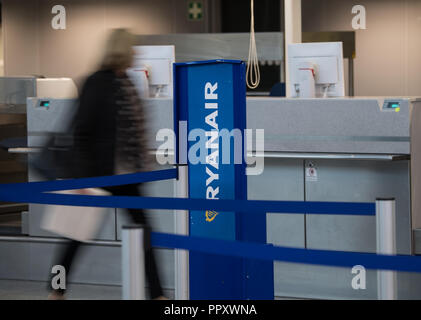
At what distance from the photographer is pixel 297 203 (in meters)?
2.79

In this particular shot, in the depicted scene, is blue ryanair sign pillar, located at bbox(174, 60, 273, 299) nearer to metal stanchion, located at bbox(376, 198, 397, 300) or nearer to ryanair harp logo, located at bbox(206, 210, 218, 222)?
ryanair harp logo, located at bbox(206, 210, 218, 222)

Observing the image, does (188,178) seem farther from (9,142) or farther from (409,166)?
(9,142)

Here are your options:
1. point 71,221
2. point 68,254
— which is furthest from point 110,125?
point 68,254

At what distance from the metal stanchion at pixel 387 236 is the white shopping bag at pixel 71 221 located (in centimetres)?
160

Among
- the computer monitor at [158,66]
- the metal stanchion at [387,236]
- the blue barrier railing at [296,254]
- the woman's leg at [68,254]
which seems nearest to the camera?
the blue barrier railing at [296,254]

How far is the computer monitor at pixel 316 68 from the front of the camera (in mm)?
5508

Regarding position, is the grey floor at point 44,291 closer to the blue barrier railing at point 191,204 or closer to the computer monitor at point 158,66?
the computer monitor at point 158,66

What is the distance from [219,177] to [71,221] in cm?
80

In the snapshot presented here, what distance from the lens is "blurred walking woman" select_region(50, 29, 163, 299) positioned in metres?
3.95

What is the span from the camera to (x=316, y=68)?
18.3ft

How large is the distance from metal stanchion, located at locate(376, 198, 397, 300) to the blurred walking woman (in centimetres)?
164

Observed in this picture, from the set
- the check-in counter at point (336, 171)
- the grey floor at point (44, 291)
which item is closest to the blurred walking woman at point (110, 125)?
the grey floor at point (44, 291)

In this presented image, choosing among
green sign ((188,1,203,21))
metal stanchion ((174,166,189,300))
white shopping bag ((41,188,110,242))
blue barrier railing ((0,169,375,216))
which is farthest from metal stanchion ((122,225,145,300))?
green sign ((188,1,203,21))

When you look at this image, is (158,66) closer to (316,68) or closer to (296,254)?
(316,68)
